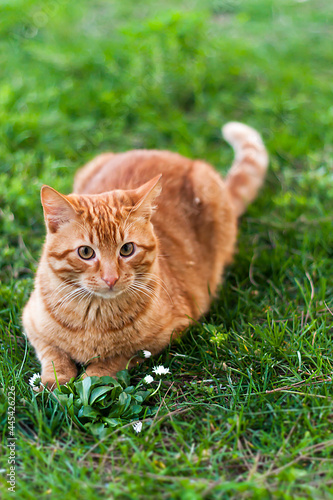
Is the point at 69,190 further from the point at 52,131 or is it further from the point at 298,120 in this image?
the point at 298,120

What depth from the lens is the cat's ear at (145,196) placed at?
2.30m

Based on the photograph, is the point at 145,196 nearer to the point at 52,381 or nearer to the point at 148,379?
the point at 148,379

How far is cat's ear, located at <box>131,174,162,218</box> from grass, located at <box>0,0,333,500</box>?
0.79 metres

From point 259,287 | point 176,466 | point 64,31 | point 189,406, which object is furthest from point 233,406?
point 64,31

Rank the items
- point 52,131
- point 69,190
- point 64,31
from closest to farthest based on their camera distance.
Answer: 1. point 69,190
2. point 52,131
3. point 64,31

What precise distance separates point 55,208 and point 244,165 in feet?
6.92

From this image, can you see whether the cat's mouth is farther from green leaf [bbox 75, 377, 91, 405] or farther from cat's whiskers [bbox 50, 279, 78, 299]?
green leaf [bbox 75, 377, 91, 405]

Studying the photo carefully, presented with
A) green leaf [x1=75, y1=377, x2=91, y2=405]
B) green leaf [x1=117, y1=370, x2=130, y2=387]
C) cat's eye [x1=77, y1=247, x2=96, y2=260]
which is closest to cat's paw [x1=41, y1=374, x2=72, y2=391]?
green leaf [x1=75, y1=377, x2=91, y2=405]

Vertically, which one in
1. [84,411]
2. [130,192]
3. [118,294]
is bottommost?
[84,411]

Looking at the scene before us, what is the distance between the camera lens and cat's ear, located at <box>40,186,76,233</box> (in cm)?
217

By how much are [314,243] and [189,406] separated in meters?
1.66

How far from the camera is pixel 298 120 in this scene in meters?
4.71

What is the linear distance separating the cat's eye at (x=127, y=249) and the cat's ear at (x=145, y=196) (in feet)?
0.56

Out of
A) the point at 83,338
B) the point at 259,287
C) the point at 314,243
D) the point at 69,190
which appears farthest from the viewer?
the point at 69,190
